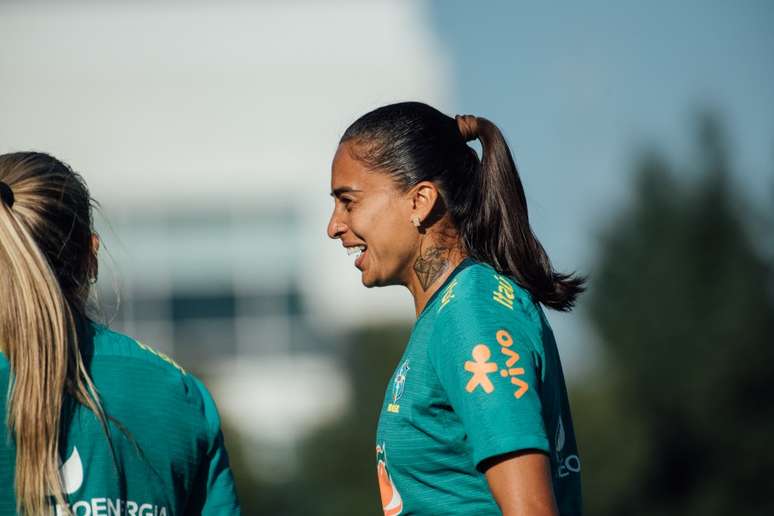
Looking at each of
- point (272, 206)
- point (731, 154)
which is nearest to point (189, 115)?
point (272, 206)

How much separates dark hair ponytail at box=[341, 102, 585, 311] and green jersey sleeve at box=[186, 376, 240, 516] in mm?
762

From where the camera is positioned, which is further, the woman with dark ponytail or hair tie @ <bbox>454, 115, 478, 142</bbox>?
hair tie @ <bbox>454, 115, 478, 142</bbox>

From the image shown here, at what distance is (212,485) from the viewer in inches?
124

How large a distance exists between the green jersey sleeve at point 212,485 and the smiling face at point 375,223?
1.73 feet

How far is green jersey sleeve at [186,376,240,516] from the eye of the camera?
3.15 metres

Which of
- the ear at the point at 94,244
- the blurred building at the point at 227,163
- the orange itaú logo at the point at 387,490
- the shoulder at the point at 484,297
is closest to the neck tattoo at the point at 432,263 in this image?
the shoulder at the point at 484,297

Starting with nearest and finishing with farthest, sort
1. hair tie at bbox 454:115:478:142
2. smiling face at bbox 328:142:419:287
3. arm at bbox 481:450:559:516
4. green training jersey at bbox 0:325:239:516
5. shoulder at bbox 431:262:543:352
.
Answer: arm at bbox 481:450:559:516 → shoulder at bbox 431:262:543:352 → green training jersey at bbox 0:325:239:516 → smiling face at bbox 328:142:419:287 → hair tie at bbox 454:115:478:142

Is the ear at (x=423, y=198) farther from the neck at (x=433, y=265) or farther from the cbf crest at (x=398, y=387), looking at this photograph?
the cbf crest at (x=398, y=387)

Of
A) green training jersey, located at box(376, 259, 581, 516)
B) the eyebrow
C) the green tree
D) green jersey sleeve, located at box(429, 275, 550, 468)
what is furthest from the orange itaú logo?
the green tree

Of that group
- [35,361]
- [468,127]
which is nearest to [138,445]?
[35,361]

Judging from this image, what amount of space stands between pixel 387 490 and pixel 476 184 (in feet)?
2.62

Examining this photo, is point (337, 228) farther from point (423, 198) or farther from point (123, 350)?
point (123, 350)

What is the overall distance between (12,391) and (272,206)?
20.3 meters

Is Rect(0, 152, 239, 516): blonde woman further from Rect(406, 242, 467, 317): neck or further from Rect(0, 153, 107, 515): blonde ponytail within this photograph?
Rect(406, 242, 467, 317): neck
